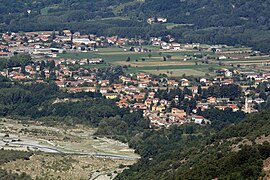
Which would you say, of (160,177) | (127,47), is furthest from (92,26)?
(160,177)

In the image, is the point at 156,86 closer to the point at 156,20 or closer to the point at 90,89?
the point at 90,89

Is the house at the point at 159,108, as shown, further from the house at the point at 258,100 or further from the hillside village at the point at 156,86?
the house at the point at 258,100

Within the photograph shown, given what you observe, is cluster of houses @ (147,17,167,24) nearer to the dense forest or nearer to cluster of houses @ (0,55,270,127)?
the dense forest

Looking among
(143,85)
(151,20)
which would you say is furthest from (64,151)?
(151,20)

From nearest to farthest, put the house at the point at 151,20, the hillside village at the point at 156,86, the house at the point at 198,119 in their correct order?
the house at the point at 198,119 < the hillside village at the point at 156,86 < the house at the point at 151,20

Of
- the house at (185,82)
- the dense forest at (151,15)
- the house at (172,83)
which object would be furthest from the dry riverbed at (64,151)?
the dense forest at (151,15)

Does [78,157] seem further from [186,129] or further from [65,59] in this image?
[65,59]

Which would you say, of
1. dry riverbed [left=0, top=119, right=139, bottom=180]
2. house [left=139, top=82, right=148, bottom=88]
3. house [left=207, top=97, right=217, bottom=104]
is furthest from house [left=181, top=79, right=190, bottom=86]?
dry riverbed [left=0, top=119, right=139, bottom=180]
